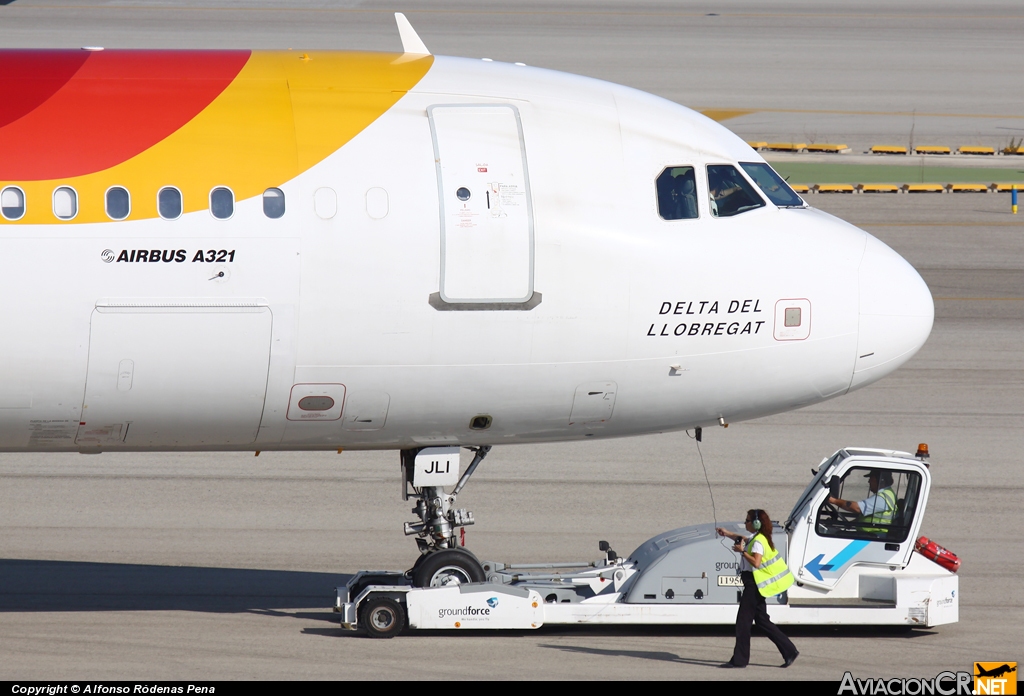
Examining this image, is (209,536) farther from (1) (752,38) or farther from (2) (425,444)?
(1) (752,38)

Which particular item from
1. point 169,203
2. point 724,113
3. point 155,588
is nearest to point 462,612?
point 155,588

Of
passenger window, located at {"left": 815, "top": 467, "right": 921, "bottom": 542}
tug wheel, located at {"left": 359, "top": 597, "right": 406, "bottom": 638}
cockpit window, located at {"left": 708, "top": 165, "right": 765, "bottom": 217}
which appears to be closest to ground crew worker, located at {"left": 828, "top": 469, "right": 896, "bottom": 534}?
passenger window, located at {"left": 815, "top": 467, "right": 921, "bottom": 542}

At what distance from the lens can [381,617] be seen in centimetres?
1327

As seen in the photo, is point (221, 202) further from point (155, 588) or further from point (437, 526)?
point (155, 588)

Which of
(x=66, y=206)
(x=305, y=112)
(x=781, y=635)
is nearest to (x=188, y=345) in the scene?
(x=66, y=206)

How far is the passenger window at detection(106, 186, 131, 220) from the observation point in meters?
11.8

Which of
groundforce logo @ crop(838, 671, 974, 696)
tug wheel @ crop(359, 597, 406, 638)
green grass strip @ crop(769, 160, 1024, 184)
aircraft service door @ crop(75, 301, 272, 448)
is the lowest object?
groundforce logo @ crop(838, 671, 974, 696)

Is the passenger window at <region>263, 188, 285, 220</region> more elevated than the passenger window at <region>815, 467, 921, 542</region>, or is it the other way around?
the passenger window at <region>263, 188, 285, 220</region>

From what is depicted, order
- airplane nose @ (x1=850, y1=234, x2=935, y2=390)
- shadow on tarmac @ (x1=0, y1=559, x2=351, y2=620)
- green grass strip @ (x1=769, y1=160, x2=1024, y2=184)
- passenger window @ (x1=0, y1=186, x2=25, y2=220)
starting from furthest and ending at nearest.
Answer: green grass strip @ (x1=769, y1=160, x2=1024, y2=184)
shadow on tarmac @ (x1=0, y1=559, x2=351, y2=620)
airplane nose @ (x1=850, y1=234, x2=935, y2=390)
passenger window @ (x1=0, y1=186, x2=25, y2=220)

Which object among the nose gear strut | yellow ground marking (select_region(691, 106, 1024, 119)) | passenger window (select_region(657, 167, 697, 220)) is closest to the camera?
passenger window (select_region(657, 167, 697, 220))

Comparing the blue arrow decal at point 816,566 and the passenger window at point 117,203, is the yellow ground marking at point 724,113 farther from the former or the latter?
the passenger window at point 117,203

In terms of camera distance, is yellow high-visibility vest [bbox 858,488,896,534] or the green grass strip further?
the green grass strip

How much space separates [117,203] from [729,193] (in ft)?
19.7

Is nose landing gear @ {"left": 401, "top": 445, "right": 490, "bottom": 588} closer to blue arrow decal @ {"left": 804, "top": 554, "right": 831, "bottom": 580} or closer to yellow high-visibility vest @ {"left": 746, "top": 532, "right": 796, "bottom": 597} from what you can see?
yellow high-visibility vest @ {"left": 746, "top": 532, "right": 796, "bottom": 597}
